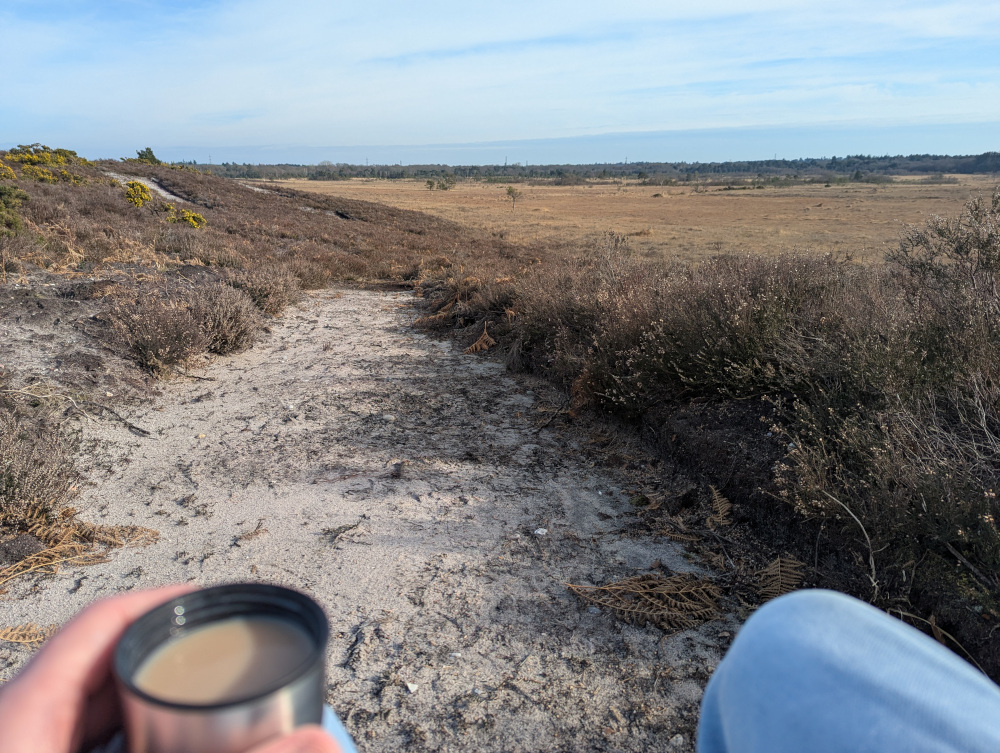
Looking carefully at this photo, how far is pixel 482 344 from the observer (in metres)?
8.35

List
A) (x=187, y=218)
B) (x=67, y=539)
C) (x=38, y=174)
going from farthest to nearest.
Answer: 1. (x=38, y=174)
2. (x=187, y=218)
3. (x=67, y=539)

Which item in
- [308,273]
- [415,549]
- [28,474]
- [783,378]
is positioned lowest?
[415,549]

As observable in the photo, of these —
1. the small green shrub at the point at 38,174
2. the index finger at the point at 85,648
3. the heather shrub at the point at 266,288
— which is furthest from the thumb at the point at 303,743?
the small green shrub at the point at 38,174

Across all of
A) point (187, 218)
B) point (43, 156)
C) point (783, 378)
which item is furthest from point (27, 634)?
point (43, 156)

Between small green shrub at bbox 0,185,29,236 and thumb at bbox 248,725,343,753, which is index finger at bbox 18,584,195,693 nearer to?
thumb at bbox 248,725,343,753

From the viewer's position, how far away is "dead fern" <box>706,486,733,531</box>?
12.7 feet

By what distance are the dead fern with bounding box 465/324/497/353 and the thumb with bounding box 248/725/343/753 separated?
7.62 m

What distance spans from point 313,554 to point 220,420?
2539 millimetres

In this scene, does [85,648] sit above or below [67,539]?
above

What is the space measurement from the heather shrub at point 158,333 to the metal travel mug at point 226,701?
6.48 meters

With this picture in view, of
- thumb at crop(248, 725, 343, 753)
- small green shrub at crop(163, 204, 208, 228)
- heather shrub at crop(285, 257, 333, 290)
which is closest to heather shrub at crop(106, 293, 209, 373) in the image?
Answer: heather shrub at crop(285, 257, 333, 290)

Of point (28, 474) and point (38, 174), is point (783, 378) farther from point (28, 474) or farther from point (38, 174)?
point (38, 174)

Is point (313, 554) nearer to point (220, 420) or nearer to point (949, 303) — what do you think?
point (220, 420)

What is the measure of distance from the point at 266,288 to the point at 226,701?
390 inches
